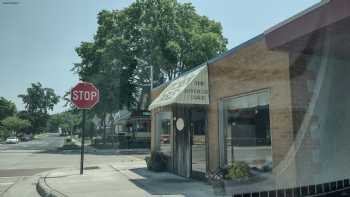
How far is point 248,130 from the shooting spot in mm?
8648

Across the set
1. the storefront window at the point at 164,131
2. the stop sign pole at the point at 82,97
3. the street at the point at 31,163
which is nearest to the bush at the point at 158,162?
the storefront window at the point at 164,131

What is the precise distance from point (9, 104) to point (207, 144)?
101195 mm

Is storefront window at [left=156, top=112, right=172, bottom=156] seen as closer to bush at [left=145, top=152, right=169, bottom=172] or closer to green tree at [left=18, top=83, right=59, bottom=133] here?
bush at [left=145, top=152, right=169, bottom=172]

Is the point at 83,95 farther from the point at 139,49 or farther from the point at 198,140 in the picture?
the point at 139,49

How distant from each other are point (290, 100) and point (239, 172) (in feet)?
7.25

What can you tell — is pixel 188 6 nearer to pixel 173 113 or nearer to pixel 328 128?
pixel 173 113

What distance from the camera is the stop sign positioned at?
12.7 m

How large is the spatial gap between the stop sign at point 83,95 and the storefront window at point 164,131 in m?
3.15

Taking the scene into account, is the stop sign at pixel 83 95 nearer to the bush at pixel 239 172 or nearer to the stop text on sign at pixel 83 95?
the stop text on sign at pixel 83 95

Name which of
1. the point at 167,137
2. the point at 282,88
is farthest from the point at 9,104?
the point at 282,88

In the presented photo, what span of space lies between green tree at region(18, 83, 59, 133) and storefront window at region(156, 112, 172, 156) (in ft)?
333

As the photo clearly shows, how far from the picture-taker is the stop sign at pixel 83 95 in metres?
12.7

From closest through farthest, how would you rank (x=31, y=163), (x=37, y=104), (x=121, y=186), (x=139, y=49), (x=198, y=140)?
(x=121, y=186), (x=198, y=140), (x=31, y=163), (x=139, y=49), (x=37, y=104)

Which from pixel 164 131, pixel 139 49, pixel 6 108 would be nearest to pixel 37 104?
pixel 6 108
